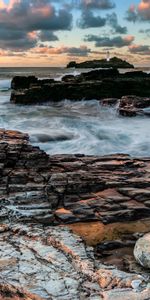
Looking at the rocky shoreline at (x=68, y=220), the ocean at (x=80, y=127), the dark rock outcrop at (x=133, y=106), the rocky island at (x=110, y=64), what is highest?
the rocky island at (x=110, y=64)

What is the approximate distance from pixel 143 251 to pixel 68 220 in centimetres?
197

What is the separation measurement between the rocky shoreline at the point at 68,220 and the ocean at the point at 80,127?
321 cm

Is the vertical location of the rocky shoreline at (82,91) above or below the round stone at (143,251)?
above

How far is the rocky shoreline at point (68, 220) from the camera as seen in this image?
546 cm

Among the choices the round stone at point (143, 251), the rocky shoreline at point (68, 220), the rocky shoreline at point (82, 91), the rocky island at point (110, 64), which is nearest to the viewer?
the rocky shoreline at point (68, 220)

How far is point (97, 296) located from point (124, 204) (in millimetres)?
3493

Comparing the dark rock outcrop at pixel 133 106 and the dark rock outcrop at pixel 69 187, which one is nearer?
the dark rock outcrop at pixel 69 187

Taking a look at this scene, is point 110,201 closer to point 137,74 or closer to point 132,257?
point 132,257

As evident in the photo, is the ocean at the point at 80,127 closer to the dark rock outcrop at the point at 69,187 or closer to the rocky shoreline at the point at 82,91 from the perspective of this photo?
the rocky shoreline at the point at 82,91

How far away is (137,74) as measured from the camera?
4253cm

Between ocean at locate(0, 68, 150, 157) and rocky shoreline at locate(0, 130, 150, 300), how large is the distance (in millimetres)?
3213

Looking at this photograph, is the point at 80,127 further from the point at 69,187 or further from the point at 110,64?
the point at 110,64

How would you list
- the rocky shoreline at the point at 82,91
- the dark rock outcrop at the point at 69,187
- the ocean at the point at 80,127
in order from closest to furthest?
1. the dark rock outcrop at the point at 69,187
2. the ocean at the point at 80,127
3. the rocky shoreline at the point at 82,91

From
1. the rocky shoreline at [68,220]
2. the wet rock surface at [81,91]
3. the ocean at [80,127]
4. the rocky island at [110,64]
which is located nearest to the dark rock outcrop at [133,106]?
the ocean at [80,127]
